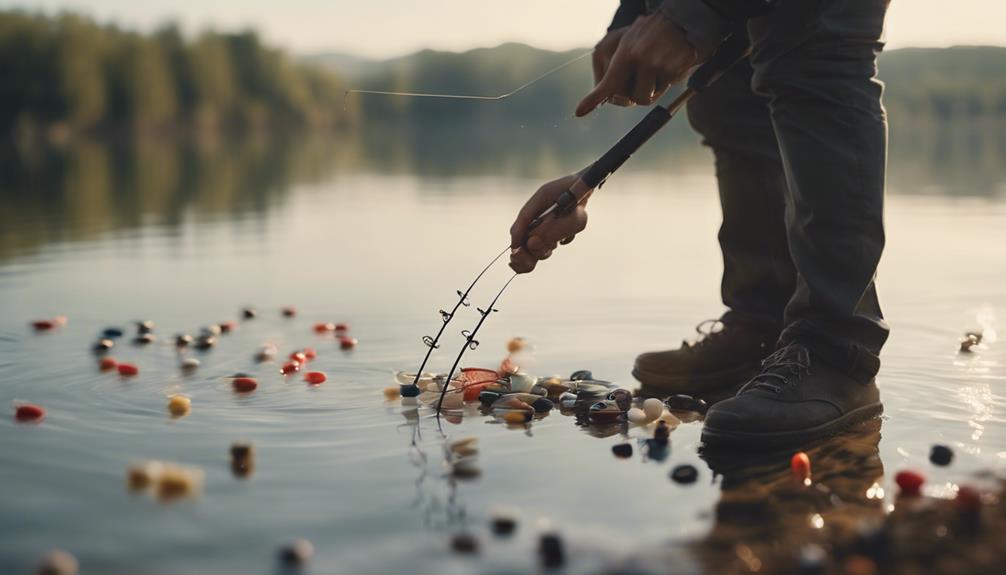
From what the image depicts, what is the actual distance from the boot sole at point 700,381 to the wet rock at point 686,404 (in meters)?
0.33

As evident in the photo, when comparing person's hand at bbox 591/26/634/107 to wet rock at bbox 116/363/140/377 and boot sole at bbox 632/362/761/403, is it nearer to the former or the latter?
boot sole at bbox 632/362/761/403

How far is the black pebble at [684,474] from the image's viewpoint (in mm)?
2709

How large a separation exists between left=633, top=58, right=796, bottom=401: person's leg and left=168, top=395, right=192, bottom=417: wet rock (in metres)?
1.81

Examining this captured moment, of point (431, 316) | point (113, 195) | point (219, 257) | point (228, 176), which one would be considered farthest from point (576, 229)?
point (228, 176)

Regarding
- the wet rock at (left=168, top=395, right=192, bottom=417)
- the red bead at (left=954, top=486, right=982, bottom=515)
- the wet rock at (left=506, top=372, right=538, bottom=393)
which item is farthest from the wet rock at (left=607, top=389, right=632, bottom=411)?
the wet rock at (left=168, top=395, right=192, bottom=417)

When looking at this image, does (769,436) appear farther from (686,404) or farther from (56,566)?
(56,566)

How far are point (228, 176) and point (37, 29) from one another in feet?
221

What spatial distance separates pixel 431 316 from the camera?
5648 millimetres

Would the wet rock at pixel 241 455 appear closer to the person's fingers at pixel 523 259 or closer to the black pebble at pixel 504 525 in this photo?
the black pebble at pixel 504 525

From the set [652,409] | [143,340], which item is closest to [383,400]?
[652,409]

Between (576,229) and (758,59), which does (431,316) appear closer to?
(576,229)

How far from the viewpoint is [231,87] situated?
9994cm

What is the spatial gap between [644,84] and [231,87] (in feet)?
337

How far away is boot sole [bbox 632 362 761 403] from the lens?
4043 millimetres
